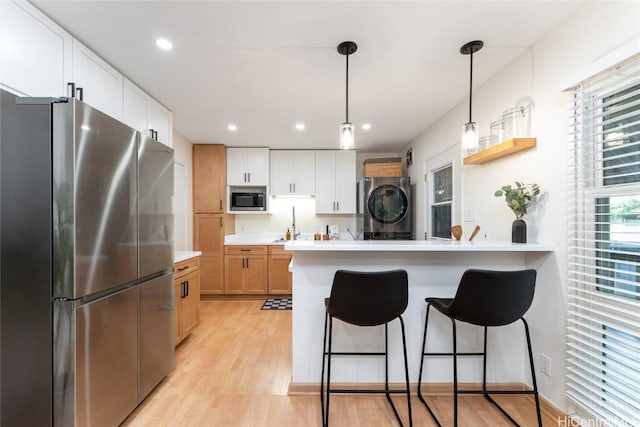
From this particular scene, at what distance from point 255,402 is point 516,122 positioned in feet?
8.70

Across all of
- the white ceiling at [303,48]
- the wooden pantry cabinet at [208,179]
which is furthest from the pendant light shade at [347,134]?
the wooden pantry cabinet at [208,179]

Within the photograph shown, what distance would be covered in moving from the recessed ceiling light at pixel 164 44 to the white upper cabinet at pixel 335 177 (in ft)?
9.50

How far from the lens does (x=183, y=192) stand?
3955 millimetres

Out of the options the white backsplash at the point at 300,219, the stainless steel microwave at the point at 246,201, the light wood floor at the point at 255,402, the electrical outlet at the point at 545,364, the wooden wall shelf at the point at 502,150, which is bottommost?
the light wood floor at the point at 255,402

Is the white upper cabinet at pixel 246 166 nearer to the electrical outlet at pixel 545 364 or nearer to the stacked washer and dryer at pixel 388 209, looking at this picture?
the stacked washer and dryer at pixel 388 209

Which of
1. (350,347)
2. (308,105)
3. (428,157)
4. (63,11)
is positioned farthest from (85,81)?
(428,157)

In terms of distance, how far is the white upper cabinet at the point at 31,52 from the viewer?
136cm

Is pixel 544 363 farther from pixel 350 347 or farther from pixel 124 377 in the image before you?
pixel 124 377

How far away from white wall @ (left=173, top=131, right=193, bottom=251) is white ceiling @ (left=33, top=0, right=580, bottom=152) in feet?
3.33

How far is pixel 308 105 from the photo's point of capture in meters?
2.80

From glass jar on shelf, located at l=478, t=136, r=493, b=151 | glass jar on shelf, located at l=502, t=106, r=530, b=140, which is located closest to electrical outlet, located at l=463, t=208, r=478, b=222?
glass jar on shelf, located at l=478, t=136, r=493, b=151

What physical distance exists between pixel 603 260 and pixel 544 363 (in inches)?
31.5

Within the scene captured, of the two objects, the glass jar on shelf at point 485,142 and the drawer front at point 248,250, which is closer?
the glass jar on shelf at point 485,142

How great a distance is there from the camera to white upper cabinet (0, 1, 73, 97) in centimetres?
136
